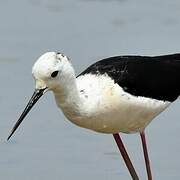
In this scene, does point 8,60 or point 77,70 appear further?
point 8,60

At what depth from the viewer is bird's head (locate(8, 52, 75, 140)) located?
287 inches

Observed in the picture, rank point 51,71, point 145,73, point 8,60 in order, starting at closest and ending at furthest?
point 51,71
point 145,73
point 8,60

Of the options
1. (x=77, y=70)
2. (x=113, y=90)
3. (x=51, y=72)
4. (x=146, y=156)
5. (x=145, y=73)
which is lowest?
(x=77, y=70)

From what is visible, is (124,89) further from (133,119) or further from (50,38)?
(50,38)

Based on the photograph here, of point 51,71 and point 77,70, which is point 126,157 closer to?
point 51,71

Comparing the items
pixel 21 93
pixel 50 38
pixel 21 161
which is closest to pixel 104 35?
pixel 50 38

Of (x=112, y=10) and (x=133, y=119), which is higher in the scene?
(x=133, y=119)

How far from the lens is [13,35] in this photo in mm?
10602

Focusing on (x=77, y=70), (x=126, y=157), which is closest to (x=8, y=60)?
(x=77, y=70)

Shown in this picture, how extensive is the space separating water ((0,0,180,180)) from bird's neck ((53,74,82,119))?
0.87 metres

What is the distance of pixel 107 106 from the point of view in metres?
7.69

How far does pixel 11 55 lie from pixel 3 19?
0.93 meters

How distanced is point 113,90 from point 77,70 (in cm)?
202

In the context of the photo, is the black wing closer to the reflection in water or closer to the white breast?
the white breast
